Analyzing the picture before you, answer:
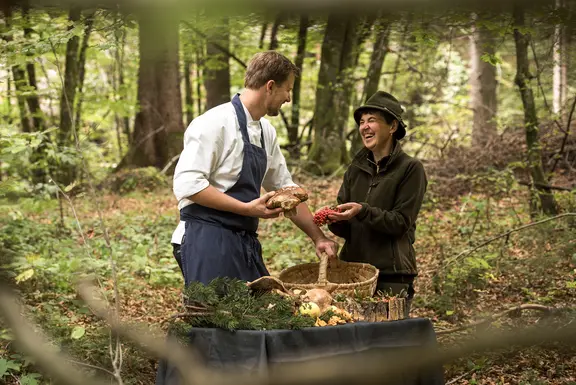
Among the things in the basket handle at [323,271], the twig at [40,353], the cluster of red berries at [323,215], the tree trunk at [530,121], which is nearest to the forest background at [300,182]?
the tree trunk at [530,121]

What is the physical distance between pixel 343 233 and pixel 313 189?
219 inches

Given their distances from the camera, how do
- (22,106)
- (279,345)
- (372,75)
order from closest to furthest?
(279,345) → (372,75) → (22,106)

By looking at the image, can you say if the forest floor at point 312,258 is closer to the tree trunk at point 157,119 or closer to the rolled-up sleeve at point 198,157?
the rolled-up sleeve at point 198,157

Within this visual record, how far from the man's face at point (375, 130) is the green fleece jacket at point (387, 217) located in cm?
9

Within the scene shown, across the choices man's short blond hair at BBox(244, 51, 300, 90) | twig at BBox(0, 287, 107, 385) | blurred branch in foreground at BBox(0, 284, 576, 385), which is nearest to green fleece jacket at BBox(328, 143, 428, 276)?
man's short blond hair at BBox(244, 51, 300, 90)

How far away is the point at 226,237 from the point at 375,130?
3.86ft

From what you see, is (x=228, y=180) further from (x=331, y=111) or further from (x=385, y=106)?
(x=331, y=111)

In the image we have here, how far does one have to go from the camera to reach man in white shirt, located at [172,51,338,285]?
9.98 ft

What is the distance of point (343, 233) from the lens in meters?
3.82

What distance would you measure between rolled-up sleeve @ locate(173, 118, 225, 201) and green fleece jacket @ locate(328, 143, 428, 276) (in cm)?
94

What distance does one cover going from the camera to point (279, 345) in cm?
254

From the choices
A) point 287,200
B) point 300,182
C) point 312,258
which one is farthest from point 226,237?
point 300,182

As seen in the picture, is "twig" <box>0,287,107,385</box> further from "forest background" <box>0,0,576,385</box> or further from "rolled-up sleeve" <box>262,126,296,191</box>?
"rolled-up sleeve" <box>262,126,296,191</box>

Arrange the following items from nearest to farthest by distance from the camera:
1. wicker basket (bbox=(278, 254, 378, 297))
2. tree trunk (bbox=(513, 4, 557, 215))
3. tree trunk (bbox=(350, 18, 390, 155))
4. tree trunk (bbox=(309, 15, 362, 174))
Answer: wicker basket (bbox=(278, 254, 378, 297)) → tree trunk (bbox=(513, 4, 557, 215)) → tree trunk (bbox=(350, 18, 390, 155)) → tree trunk (bbox=(309, 15, 362, 174))
